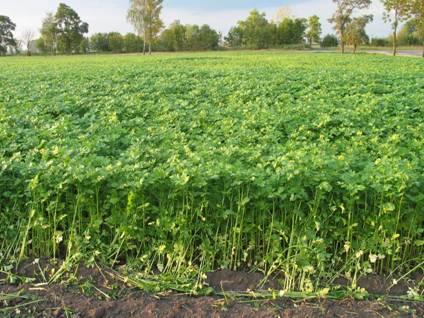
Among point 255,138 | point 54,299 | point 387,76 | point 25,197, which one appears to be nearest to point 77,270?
point 54,299

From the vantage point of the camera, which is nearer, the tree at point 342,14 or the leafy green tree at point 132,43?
the tree at point 342,14

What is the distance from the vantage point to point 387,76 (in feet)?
34.6

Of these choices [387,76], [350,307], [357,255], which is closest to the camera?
[350,307]

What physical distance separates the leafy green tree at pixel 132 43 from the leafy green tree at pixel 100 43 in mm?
3263

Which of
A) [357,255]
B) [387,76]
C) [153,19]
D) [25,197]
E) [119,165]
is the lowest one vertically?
[357,255]

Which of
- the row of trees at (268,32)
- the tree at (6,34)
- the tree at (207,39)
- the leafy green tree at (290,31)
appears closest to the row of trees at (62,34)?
the tree at (6,34)

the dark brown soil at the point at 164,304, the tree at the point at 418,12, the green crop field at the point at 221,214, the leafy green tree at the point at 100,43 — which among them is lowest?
the dark brown soil at the point at 164,304

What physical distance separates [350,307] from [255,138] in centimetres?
255

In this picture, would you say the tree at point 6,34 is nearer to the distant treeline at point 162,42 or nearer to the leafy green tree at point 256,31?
the distant treeline at point 162,42

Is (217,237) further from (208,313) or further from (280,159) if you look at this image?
(280,159)

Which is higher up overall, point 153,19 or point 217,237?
point 153,19

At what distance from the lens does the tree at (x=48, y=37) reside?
2602 inches

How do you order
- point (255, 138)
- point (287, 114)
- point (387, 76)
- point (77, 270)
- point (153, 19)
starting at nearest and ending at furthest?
point (77, 270), point (255, 138), point (287, 114), point (387, 76), point (153, 19)

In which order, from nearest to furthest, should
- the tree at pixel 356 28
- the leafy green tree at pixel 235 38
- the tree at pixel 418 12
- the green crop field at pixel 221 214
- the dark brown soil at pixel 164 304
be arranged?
the dark brown soil at pixel 164 304
the green crop field at pixel 221 214
the tree at pixel 418 12
the tree at pixel 356 28
the leafy green tree at pixel 235 38
